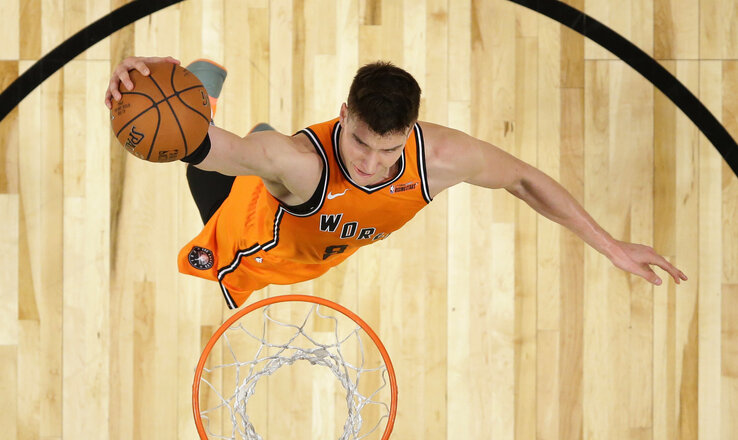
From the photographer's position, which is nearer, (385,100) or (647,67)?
(385,100)

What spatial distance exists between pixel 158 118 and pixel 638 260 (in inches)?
61.0

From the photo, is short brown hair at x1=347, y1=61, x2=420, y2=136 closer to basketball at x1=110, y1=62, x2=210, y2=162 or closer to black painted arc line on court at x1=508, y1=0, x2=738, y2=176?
basketball at x1=110, y1=62, x2=210, y2=162

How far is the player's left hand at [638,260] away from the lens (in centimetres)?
217

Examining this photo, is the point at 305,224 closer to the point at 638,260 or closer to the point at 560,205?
the point at 560,205

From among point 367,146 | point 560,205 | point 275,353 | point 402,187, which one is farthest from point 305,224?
point 275,353

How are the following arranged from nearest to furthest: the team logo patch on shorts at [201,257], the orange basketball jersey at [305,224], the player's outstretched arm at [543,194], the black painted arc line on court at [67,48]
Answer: the orange basketball jersey at [305,224]
the player's outstretched arm at [543,194]
the team logo patch on shorts at [201,257]
the black painted arc line on court at [67,48]

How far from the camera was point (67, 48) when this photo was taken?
2.95 m

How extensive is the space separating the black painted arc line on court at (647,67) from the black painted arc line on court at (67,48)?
1.69 m

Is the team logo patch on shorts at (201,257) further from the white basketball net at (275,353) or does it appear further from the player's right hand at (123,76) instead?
the player's right hand at (123,76)

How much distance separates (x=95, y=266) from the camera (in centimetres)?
291

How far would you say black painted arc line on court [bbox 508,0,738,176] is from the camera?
3.03 meters

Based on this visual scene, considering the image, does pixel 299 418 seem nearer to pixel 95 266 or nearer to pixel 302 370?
pixel 302 370

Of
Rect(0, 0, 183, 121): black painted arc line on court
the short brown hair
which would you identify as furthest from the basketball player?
Rect(0, 0, 183, 121): black painted arc line on court

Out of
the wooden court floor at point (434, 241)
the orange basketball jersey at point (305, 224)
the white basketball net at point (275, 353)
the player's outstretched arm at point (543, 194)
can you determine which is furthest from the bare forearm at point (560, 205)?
the white basketball net at point (275, 353)
